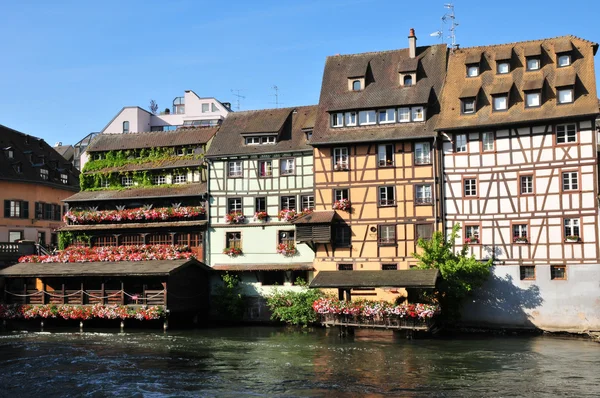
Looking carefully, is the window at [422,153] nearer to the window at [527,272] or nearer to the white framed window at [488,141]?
the white framed window at [488,141]

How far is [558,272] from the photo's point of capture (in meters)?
36.8

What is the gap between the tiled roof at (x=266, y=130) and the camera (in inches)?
1726

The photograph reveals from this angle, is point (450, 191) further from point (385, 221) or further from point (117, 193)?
point (117, 193)

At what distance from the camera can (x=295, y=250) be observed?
→ 139ft

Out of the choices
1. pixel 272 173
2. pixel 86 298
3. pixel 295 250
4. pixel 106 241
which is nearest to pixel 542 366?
pixel 295 250

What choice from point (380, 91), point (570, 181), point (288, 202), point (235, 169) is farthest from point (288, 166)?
point (570, 181)

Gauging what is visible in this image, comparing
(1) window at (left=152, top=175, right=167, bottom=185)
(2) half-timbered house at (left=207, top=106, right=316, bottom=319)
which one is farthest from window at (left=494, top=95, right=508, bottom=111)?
(1) window at (left=152, top=175, right=167, bottom=185)

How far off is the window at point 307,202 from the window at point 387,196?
14.5 feet

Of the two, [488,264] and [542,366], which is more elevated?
[488,264]

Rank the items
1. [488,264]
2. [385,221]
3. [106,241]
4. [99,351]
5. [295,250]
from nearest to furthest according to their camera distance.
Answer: [99,351] → [488,264] → [385,221] → [295,250] → [106,241]

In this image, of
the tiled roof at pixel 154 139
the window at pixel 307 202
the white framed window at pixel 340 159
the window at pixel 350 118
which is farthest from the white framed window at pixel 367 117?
the tiled roof at pixel 154 139

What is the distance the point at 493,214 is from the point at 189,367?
18.4 m

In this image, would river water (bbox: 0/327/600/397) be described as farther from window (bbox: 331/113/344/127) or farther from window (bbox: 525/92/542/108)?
window (bbox: 525/92/542/108)

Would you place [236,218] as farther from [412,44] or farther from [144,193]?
[412,44]
